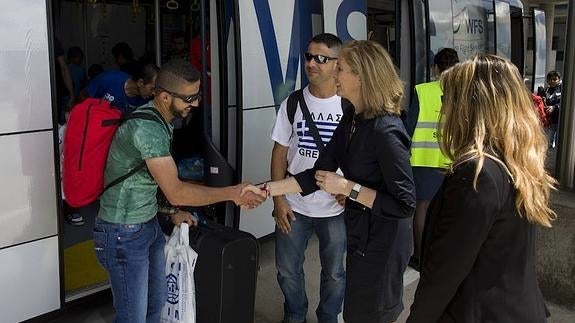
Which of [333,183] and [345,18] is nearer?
[333,183]

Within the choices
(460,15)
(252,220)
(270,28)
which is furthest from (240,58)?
(460,15)

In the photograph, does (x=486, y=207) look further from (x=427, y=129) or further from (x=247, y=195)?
(x=427, y=129)

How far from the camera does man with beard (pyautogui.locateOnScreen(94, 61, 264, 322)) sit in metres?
2.40

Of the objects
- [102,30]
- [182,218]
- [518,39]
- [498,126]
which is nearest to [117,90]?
[182,218]

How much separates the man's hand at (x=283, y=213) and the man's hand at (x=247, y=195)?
0.38m

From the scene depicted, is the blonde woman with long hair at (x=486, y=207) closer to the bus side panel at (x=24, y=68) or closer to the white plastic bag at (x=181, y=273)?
the white plastic bag at (x=181, y=273)

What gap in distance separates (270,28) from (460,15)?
3666mm

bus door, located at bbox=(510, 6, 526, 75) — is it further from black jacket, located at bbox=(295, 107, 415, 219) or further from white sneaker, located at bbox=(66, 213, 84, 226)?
black jacket, located at bbox=(295, 107, 415, 219)

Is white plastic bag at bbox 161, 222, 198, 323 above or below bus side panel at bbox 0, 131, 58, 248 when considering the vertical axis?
below

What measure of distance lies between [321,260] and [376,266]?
976 millimetres

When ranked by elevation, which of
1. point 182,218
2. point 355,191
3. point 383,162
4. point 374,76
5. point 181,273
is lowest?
point 181,273

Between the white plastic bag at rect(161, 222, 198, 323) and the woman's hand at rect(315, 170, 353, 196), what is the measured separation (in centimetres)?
75

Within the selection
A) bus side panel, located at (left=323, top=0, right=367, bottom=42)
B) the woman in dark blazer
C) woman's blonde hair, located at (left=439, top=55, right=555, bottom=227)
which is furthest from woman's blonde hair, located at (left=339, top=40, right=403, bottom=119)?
bus side panel, located at (left=323, top=0, right=367, bottom=42)

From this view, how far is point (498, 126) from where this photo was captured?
64.1 inches
